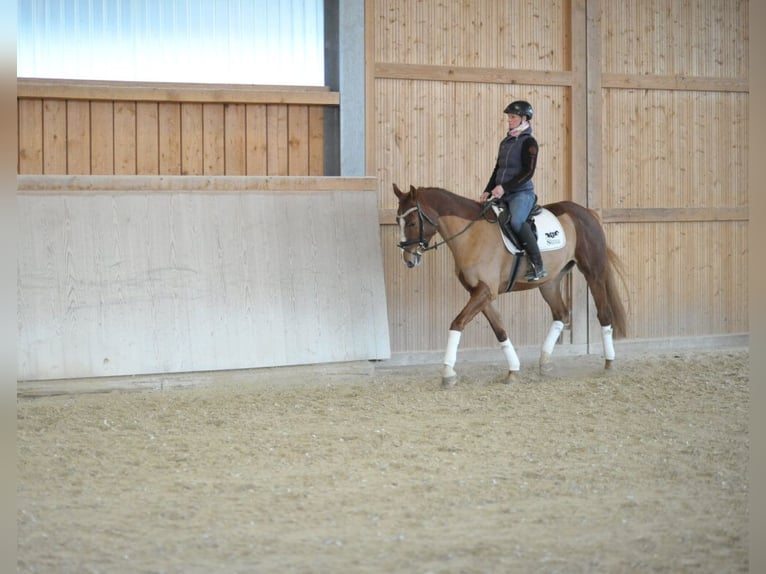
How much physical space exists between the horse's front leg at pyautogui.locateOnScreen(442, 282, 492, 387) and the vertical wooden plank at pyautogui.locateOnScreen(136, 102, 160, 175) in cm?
255

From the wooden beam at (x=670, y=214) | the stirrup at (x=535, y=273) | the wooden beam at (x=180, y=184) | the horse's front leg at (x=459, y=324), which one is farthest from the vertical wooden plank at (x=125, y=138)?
the wooden beam at (x=670, y=214)

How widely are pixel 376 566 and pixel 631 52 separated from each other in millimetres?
7014

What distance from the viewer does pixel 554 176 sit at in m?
9.24

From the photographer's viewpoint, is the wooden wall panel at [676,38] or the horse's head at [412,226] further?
the wooden wall panel at [676,38]

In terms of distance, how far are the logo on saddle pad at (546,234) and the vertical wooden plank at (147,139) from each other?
2584 millimetres

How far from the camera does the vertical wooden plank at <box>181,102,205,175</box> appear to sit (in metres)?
8.09

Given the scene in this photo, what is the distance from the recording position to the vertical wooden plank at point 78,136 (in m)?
7.80

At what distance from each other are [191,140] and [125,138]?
495mm

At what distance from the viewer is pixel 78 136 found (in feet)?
25.7

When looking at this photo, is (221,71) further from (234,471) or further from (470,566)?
(470,566)

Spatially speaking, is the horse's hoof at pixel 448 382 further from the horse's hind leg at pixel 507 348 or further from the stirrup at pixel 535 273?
the stirrup at pixel 535 273

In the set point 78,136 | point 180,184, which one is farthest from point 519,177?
point 78,136

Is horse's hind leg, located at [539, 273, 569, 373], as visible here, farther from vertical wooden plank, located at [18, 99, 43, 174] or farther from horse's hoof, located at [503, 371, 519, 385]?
vertical wooden plank, located at [18, 99, 43, 174]

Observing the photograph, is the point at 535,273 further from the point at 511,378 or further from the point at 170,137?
the point at 170,137
